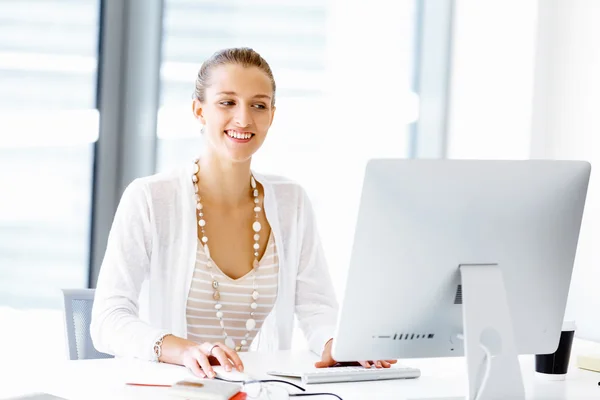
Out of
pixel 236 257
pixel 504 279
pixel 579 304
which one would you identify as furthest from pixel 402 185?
pixel 579 304

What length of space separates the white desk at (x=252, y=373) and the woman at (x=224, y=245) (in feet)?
0.84

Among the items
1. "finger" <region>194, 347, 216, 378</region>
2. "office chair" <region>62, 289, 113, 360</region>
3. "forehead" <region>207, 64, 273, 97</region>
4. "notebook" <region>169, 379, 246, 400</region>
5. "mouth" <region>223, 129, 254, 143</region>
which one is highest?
"forehead" <region>207, 64, 273, 97</region>

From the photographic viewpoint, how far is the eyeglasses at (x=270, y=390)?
5.29ft

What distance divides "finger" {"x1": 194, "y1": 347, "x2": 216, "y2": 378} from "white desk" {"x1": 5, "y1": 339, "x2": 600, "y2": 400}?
0.05 metres

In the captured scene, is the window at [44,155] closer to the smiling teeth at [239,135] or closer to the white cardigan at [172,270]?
the white cardigan at [172,270]

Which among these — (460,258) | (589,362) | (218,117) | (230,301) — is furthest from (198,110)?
(589,362)

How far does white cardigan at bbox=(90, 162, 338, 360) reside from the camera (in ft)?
6.85

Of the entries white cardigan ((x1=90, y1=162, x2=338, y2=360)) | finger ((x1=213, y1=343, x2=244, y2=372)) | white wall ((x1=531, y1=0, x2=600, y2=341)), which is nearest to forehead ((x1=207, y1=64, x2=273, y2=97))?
white cardigan ((x1=90, y1=162, x2=338, y2=360))

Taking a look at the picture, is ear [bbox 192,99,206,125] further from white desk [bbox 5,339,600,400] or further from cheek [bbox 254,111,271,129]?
white desk [bbox 5,339,600,400]

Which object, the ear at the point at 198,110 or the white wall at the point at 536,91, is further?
the white wall at the point at 536,91

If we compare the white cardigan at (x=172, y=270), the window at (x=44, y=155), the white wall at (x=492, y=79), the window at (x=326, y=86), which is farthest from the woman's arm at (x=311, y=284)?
the white wall at (x=492, y=79)

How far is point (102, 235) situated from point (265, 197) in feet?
3.47

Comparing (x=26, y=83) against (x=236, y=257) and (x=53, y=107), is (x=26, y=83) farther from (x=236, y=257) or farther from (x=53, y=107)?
(x=236, y=257)

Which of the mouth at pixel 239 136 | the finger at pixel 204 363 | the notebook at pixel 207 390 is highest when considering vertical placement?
the mouth at pixel 239 136
